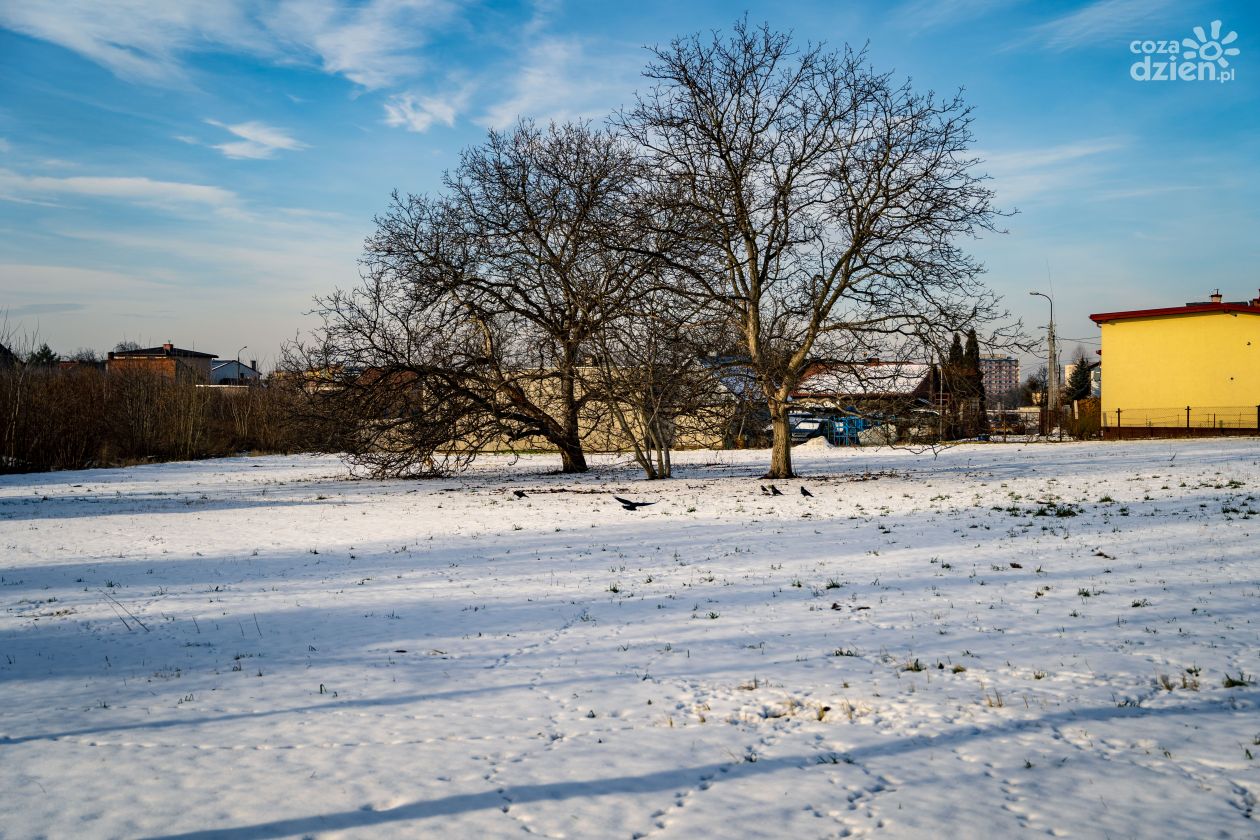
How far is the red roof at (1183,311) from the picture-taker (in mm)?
38375

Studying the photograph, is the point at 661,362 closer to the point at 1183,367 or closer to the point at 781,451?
the point at 781,451

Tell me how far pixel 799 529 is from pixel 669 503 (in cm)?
448

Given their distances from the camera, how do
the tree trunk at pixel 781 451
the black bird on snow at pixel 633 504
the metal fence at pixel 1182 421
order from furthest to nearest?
the metal fence at pixel 1182 421
the tree trunk at pixel 781 451
the black bird on snow at pixel 633 504

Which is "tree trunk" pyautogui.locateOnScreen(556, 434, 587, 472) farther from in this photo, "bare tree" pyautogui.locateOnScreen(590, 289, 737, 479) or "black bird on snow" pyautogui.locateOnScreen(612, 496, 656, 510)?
"black bird on snow" pyautogui.locateOnScreen(612, 496, 656, 510)

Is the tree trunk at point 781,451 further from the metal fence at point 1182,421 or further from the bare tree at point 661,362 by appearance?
the metal fence at point 1182,421

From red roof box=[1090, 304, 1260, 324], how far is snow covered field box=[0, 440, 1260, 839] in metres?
31.1

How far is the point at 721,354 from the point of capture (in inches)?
832

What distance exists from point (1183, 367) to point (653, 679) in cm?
4277

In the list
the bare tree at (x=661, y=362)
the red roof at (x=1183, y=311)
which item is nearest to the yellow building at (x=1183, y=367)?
the red roof at (x=1183, y=311)

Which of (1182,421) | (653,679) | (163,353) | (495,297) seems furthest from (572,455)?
(163,353)

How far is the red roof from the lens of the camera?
126ft

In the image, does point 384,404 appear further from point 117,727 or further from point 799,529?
point 117,727

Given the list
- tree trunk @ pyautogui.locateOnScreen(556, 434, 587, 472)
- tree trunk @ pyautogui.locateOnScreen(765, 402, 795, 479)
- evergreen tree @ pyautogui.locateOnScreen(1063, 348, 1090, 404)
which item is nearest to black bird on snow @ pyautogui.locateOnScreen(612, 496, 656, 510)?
tree trunk @ pyautogui.locateOnScreen(765, 402, 795, 479)

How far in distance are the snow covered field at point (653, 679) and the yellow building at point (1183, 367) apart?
102 ft
